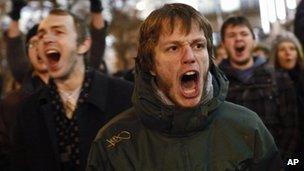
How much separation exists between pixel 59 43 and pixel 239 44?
1.94 m

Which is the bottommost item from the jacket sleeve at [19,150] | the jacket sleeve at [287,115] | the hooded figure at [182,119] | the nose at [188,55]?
the jacket sleeve at [287,115]

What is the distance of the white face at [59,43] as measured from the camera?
4066 mm

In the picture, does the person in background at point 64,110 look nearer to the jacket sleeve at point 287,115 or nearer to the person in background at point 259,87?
the person in background at point 259,87

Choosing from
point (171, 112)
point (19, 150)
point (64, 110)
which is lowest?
point (19, 150)

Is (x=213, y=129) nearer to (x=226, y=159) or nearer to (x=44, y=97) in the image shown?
(x=226, y=159)

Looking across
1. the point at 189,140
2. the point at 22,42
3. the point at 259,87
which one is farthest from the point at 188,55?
the point at 22,42

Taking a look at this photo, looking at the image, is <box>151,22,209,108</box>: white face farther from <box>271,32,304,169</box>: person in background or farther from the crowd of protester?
<box>271,32,304,169</box>: person in background

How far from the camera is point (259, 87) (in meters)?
5.05

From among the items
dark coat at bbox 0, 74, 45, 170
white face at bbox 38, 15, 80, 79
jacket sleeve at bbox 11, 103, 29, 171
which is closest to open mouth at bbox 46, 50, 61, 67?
white face at bbox 38, 15, 80, 79

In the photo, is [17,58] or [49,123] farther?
[17,58]

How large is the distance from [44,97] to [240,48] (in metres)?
2.19

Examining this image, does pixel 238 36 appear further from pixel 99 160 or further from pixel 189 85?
pixel 99 160

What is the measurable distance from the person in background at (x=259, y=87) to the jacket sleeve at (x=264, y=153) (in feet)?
7.16

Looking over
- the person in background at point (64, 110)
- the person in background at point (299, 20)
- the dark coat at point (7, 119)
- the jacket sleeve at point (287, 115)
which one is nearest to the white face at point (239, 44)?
the jacket sleeve at point (287, 115)
